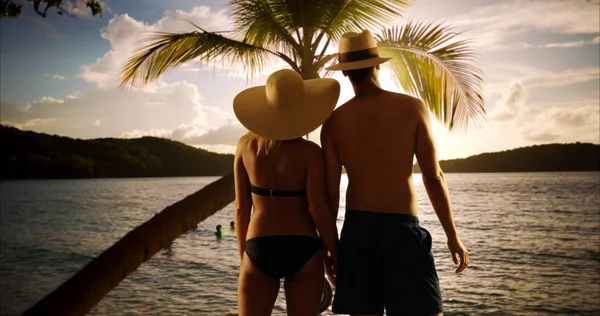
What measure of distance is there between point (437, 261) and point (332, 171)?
156 feet

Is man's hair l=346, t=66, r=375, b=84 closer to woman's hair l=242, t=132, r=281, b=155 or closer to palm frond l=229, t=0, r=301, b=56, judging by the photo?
woman's hair l=242, t=132, r=281, b=155

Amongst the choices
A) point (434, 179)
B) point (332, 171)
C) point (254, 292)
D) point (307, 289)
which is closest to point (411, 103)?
point (434, 179)

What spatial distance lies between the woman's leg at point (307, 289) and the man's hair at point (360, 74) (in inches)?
40.7

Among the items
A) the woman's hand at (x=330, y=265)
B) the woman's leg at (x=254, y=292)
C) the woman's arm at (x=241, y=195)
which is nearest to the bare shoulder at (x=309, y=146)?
the woman's arm at (x=241, y=195)

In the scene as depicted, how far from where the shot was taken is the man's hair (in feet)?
9.66

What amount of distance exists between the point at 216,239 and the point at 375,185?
64.8m

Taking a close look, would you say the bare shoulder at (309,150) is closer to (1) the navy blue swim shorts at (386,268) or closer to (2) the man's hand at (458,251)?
(1) the navy blue swim shorts at (386,268)

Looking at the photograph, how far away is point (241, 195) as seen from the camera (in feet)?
9.62

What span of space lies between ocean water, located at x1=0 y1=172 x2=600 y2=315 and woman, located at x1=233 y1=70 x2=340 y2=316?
84.9ft

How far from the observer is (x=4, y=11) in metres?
4.46

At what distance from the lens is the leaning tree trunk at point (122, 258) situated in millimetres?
3273

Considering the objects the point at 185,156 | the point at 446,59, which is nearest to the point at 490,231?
the point at 446,59

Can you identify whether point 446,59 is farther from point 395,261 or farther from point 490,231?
point 490,231

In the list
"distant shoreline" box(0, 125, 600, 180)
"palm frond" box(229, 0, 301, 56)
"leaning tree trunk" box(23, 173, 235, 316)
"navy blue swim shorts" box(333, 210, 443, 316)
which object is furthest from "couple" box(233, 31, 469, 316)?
"distant shoreline" box(0, 125, 600, 180)
